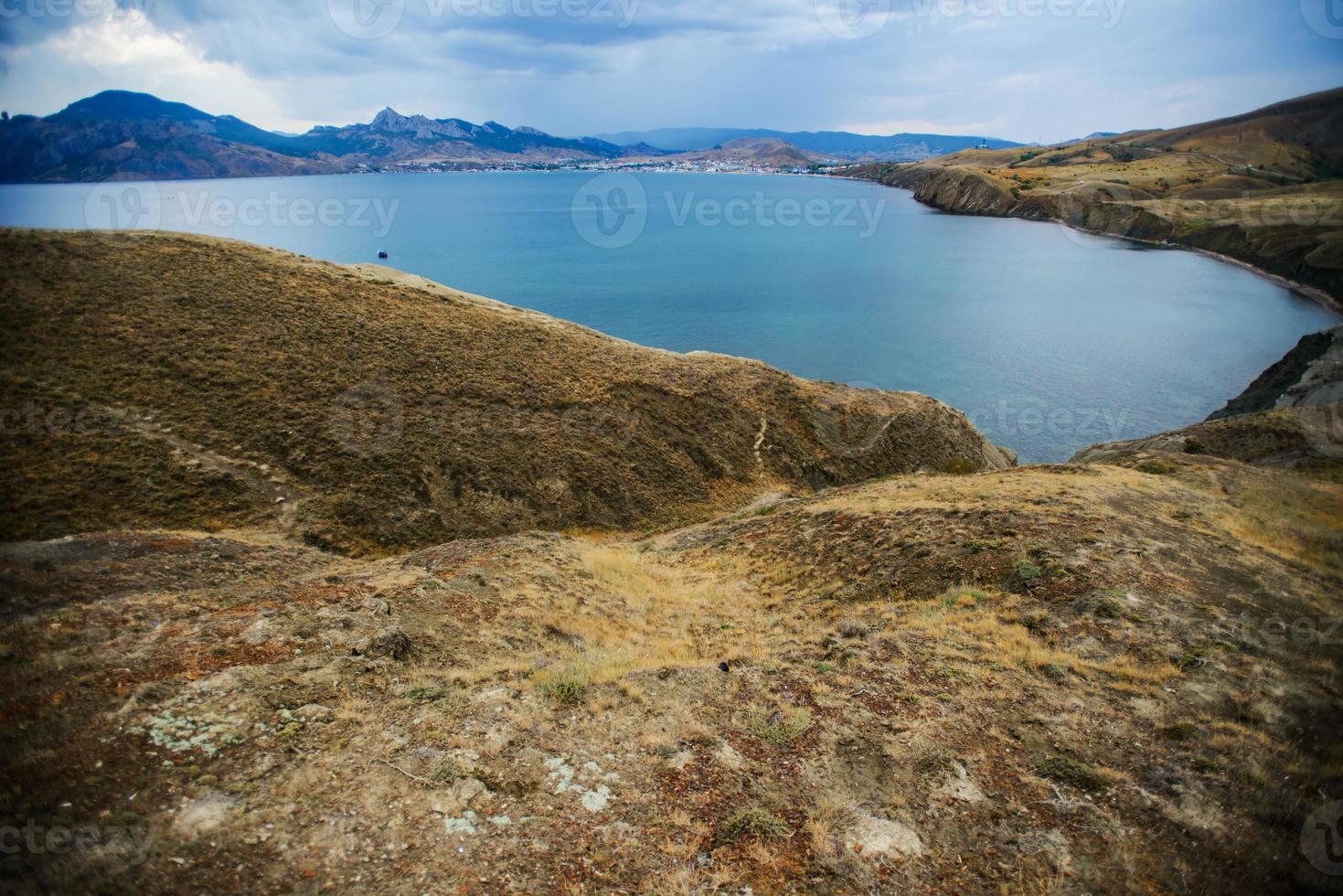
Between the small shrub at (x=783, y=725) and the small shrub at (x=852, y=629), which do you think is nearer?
the small shrub at (x=783, y=725)

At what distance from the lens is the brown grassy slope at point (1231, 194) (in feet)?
348

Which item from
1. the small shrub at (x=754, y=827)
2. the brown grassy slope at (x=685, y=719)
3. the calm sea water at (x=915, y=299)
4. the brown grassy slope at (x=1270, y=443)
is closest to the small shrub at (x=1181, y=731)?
the brown grassy slope at (x=685, y=719)

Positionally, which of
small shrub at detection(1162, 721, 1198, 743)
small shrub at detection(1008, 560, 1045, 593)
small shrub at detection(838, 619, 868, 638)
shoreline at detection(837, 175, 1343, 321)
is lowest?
small shrub at detection(838, 619, 868, 638)

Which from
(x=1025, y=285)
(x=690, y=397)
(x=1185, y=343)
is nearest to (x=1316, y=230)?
(x=1025, y=285)

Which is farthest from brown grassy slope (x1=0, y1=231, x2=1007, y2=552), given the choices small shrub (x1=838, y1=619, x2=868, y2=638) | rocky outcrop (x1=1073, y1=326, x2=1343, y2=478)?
small shrub (x1=838, y1=619, x2=868, y2=638)

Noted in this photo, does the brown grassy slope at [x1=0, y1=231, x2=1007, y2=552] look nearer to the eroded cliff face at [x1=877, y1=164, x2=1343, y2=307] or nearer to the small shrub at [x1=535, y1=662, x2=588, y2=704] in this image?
the small shrub at [x1=535, y1=662, x2=588, y2=704]

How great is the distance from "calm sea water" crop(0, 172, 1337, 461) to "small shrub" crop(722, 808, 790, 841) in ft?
88.4

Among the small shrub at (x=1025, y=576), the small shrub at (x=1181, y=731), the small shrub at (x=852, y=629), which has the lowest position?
the small shrub at (x=852, y=629)

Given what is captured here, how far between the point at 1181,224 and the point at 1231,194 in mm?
17548

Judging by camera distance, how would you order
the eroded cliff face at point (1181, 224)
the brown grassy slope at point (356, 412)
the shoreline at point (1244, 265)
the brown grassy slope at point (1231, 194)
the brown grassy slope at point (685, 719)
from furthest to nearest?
the brown grassy slope at point (1231, 194), the eroded cliff face at point (1181, 224), the shoreline at point (1244, 265), the brown grassy slope at point (356, 412), the brown grassy slope at point (685, 719)

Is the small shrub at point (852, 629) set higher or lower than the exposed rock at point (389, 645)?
lower

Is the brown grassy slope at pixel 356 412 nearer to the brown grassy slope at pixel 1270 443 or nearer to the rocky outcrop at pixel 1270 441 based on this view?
the rocky outcrop at pixel 1270 441

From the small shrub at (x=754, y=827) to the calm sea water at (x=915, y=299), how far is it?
26.9m

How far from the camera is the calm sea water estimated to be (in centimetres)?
6381
